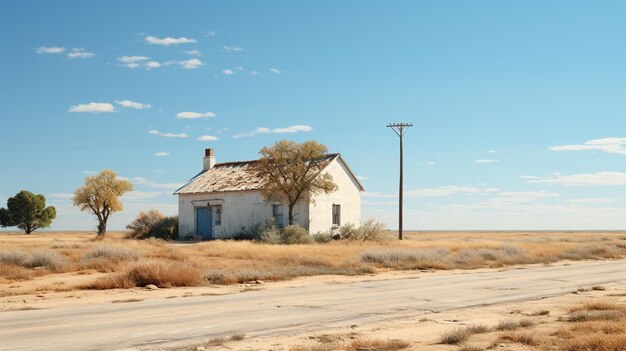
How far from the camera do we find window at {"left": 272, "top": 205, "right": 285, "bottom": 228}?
1793 inches

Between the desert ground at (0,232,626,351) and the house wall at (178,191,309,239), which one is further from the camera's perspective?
the house wall at (178,191,309,239)

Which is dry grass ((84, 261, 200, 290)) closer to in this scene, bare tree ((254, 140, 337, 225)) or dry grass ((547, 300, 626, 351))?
dry grass ((547, 300, 626, 351))

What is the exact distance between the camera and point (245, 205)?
47.2 m

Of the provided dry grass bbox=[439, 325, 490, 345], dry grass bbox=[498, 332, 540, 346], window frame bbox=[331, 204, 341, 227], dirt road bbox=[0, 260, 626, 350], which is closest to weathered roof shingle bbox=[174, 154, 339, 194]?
window frame bbox=[331, 204, 341, 227]

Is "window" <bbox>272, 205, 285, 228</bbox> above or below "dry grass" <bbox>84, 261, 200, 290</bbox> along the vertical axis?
above

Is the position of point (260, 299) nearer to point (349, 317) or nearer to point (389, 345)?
A: point (349, 317)

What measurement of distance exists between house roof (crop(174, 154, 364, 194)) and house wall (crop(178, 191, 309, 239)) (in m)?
0.43

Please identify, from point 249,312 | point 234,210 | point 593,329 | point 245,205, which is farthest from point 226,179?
point 593,329

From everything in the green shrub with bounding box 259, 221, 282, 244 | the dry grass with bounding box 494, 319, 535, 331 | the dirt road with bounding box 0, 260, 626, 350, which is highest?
the green shrub with bounding box 259, 221, 282, 244

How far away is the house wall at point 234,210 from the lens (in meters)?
45.8

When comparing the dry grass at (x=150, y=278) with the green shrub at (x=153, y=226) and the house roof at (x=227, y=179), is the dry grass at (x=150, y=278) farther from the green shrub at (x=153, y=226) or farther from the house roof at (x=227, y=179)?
the green shrub at (x=153, y=226)

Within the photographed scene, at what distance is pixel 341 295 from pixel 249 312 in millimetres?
3959

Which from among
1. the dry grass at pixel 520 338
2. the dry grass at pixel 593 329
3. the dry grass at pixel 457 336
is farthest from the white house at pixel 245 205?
the dry grass at pixel 520 338

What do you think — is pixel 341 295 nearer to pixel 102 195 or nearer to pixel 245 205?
pixel 245 205
